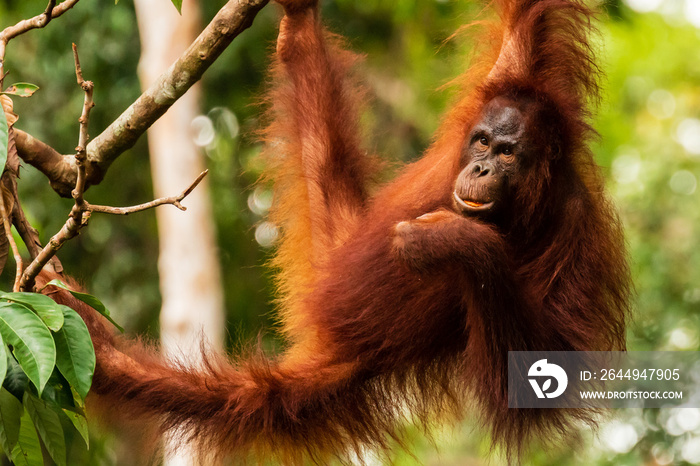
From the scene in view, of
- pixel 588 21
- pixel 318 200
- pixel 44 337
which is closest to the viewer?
pixel 44 337

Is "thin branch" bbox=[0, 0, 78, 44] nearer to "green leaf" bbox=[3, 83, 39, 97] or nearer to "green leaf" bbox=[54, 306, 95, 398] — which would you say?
"green leaf" bbox=[3, 83, 39, 97]

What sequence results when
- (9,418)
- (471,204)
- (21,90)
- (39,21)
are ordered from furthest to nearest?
(471,204)
(21,90)
(39,21)
(9,418)

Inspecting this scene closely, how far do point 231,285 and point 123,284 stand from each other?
1438 millimetres

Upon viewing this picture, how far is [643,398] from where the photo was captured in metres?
5.39

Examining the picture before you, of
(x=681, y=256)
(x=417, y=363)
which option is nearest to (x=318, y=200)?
(x=417, y=363)

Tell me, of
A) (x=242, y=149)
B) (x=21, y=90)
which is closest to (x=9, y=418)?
(x=21, y=90)

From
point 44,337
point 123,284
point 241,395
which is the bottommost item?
point 44,337

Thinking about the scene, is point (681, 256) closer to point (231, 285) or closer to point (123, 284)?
point (231, 285)

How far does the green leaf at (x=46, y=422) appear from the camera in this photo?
8.18ft

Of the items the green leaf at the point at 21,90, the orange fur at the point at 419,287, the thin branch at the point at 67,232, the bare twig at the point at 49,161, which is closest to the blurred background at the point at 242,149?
the orange fur at the point at 419,287

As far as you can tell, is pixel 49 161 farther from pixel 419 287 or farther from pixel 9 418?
pixel 419 287

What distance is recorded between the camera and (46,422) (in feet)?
8.26

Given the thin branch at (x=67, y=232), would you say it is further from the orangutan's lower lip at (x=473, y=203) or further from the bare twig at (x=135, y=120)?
the orangutan's lower lip at (x=473, y=203)

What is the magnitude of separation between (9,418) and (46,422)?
155mm
